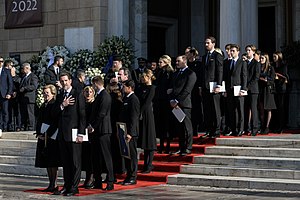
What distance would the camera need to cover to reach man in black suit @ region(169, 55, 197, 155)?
50.6ft

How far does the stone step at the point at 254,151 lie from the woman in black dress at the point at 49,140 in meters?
3.60

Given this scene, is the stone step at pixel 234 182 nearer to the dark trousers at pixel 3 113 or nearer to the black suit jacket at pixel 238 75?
the black suit jacket at pixel 238 75

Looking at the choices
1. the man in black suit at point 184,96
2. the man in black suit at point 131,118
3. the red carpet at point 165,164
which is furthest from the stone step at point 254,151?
the man in black suit at point 131,118

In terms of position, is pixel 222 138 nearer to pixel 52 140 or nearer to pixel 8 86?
pixel 52 140

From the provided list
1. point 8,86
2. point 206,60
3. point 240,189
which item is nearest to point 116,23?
point 8,86

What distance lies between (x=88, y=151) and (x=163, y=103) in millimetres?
2568

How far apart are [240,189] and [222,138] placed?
8.19 ft

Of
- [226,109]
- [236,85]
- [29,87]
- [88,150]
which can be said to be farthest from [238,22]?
[88,150]

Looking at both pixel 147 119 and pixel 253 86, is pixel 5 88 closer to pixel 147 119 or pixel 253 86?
pixel 147 119

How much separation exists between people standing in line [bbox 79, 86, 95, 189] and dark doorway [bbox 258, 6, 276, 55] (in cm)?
1065

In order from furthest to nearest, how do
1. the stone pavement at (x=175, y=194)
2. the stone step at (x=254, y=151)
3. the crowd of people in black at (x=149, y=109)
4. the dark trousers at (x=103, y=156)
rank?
the stone step at (x=254, y=151)
the dark trousers at (x=103, y=156)
the crowd of people in black at (x=149, y=109)
the stone pavement at (x=175, y=194)

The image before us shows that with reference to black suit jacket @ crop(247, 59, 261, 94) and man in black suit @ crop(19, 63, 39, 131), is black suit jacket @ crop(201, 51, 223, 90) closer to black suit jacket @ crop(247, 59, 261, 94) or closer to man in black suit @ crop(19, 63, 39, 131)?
black suit jacket @ crop(247, 59, 261, 94)

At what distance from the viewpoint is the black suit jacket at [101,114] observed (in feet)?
44.5

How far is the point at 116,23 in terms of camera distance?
72.7 feet
